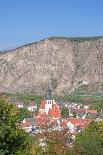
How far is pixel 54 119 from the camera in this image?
299 ft

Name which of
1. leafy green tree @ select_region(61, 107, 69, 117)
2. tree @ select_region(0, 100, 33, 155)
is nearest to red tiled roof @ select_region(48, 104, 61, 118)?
leafy green tree @ select_region(61, 107, 69, 117)

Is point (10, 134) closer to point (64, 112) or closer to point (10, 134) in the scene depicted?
point (10, 134)

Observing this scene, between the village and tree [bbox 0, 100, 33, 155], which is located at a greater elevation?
tree [bbox 0, 100, 33, 155]

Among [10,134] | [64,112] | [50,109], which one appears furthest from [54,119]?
[10,134]

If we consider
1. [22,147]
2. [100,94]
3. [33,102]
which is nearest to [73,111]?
[33,102]

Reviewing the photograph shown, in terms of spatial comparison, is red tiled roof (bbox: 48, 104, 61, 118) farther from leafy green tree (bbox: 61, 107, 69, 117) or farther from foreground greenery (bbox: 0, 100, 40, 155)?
foreground greenery (bbox: 0, 100, 40, 155)

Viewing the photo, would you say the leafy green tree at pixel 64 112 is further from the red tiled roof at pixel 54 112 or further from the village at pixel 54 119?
the red tiled roof at pixel 54 112

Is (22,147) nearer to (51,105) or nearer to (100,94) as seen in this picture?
(51,105)

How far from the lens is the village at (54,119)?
73.6 metres

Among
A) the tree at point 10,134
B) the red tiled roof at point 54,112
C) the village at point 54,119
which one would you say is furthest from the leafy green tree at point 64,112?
the tree at point 10,134

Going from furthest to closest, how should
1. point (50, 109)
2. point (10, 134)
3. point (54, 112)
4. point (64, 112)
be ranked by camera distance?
point (64, 112), point (50, 109), point (54, 112), point (10, 134)

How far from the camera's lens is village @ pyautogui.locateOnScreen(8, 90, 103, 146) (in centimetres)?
7362

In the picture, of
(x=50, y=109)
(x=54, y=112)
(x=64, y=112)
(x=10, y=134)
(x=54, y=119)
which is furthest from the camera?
(x=64, y=112)

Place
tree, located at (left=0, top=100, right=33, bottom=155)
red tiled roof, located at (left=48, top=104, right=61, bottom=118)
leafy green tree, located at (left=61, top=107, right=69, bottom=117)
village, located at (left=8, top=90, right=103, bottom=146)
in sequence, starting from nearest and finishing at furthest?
tree, located at (left=0, top=100, right=33, bottom=155) < village, located at (left=8, top=90, right=103, bottom=146) < red tiled roof, located at (left=48, top=104, right=61, bottom=118) < leafy green tree, located at (left=61, top=107, right=69, bottom=117)
